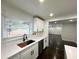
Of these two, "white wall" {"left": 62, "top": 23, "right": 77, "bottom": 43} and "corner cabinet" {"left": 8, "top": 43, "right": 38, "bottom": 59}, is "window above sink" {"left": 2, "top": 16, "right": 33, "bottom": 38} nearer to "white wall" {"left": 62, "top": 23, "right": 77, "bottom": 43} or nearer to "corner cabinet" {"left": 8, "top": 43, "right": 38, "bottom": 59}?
"corner cabinet" {"left": 8, "top": 43, "right": 38, "bottom": 59}

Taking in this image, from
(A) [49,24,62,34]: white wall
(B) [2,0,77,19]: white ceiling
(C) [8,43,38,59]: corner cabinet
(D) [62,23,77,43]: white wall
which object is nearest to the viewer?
(C) [8,43,38,59]: corner cabinet

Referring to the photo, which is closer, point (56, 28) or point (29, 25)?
point (29, 25)

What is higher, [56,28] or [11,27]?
[56,28]

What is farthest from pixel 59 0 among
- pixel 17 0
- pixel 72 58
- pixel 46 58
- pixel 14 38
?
pixel 46 58

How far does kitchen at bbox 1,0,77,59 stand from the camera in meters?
1.84

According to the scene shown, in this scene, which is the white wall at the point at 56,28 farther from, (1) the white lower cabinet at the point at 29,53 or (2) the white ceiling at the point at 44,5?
(1) the white lower cabinet at the point at 29,53

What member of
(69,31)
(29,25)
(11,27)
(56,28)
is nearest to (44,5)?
(11,27)

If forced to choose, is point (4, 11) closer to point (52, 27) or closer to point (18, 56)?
point (18, 56)

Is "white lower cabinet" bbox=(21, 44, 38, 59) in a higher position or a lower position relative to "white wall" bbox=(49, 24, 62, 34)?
lower

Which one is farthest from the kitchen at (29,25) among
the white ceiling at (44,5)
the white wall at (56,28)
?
the white wall at (56,28)

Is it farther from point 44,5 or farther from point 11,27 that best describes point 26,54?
point 44,5

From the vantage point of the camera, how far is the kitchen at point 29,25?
1.84 m

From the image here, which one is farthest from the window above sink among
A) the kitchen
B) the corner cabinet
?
the corner cabinet

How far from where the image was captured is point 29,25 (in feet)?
11.8
